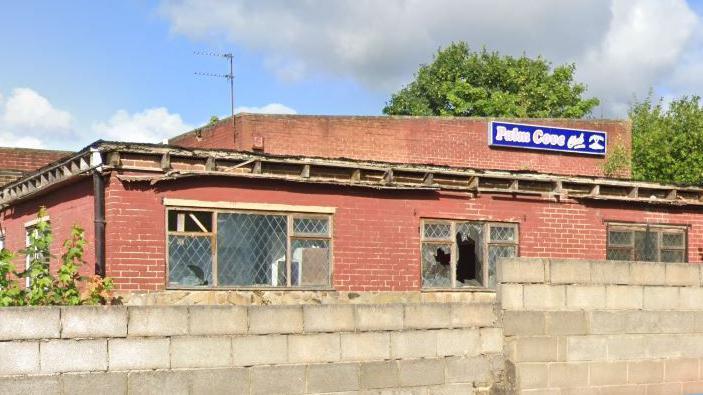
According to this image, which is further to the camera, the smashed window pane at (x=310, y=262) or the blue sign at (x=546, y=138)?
the blue sign at (x=546, y=138)

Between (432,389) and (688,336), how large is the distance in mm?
3984

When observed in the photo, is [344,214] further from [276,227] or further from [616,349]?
[616,349]

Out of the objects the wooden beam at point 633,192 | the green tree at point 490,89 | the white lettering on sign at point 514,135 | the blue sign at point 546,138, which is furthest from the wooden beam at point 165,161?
the green tree at point 490,89

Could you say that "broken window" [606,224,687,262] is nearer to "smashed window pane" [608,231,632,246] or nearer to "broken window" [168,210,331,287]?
"smashed window pane" [608,231,632,246]

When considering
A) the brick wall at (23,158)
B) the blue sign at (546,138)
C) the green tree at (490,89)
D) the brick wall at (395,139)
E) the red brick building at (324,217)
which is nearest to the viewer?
the red brick building at (324,217)

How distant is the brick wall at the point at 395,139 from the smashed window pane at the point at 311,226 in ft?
32.7

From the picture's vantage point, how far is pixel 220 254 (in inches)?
604

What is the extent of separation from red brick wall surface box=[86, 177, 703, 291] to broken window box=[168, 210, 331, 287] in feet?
0.89

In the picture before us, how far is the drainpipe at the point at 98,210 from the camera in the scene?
14.3 meters

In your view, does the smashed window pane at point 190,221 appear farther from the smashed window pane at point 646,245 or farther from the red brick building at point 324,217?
the smashed window pane at point 646,245

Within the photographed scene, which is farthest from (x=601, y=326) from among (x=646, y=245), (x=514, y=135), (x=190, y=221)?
(x=514, y=135)

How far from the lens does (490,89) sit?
5691 centimetres

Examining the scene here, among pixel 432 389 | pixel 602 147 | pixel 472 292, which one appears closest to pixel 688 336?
pixel 432 389

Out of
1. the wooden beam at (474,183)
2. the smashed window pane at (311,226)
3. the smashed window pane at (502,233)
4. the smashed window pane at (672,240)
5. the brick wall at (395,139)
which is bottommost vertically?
the smashed window pane at (672,240)
